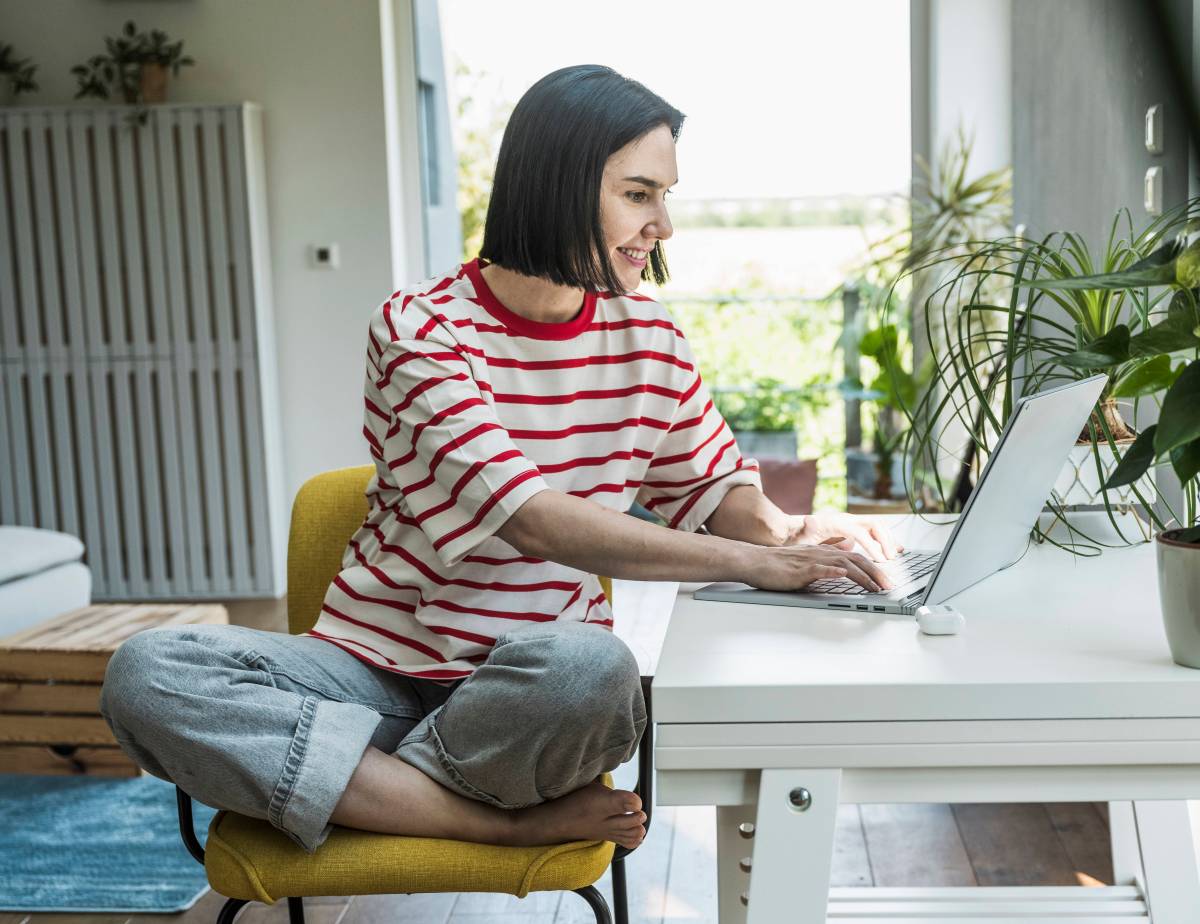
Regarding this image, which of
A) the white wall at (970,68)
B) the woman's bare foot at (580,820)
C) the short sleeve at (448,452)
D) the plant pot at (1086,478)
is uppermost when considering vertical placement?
the white wall at (970,68)

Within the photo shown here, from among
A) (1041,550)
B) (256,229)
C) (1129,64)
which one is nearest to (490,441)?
(1041,550)

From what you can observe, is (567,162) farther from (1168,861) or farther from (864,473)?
(864,473)

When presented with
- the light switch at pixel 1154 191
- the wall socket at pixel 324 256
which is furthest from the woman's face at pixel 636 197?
the wall socket at pixel 324 256

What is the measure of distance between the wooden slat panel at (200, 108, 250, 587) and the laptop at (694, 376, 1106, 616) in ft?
12.8

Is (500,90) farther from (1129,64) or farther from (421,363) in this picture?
(421,363)

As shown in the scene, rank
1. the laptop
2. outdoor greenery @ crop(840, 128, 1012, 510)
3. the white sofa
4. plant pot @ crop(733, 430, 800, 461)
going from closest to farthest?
the laptop, the white sofa, outdoor greenery @ crop(840, 128, 1012, 510), plant pot @ crop(733, 430, 800, 461)

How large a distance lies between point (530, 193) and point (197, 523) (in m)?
3.83

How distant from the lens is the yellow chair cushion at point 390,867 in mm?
1292

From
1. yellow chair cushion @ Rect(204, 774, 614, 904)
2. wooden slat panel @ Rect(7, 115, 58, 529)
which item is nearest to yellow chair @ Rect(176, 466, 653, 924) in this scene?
yellow chair cushion @ Rect(204, 774, 614, 904)

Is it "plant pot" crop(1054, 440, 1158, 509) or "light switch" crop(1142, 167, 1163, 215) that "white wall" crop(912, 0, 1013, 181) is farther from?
"plant pot" crop(1054, 440, 1158, 509)

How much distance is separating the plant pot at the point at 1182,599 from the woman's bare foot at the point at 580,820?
61cm

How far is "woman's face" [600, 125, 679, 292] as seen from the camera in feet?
4.86

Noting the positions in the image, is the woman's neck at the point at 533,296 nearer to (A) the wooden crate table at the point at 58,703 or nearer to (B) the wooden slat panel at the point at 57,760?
(A) the wooden crate table at the point at 58,703

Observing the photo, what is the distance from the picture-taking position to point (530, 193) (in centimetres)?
151
